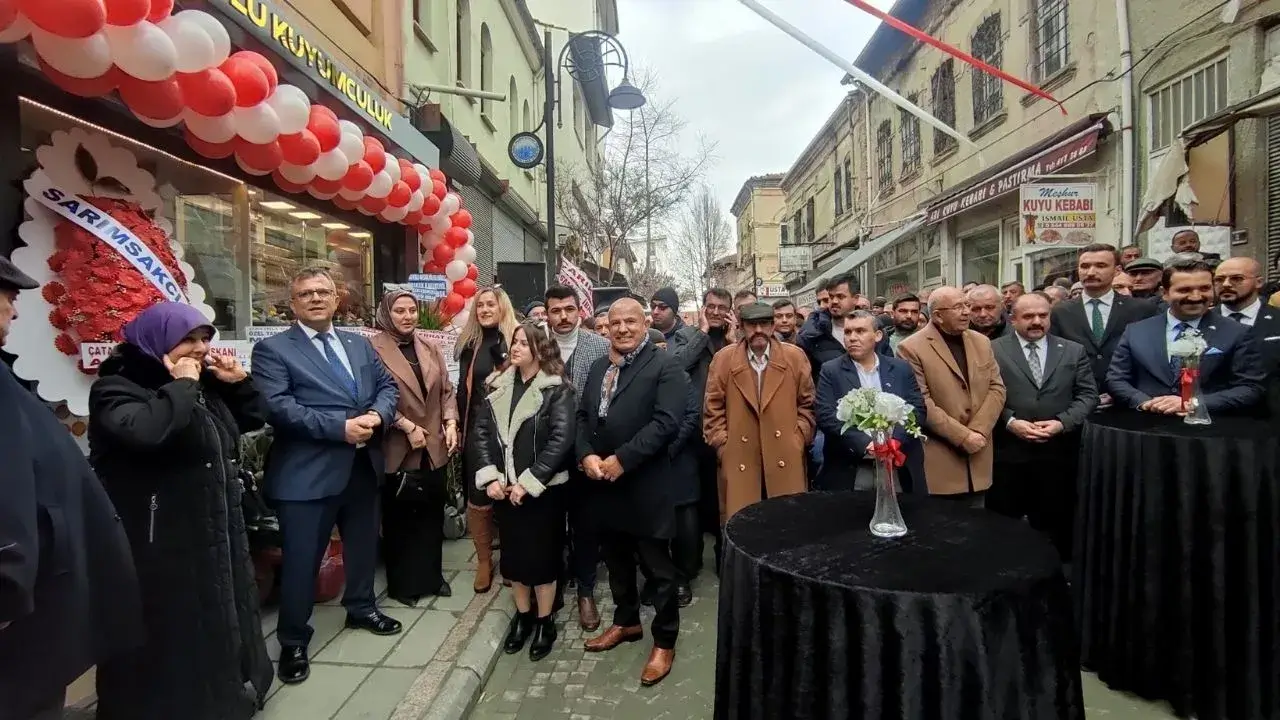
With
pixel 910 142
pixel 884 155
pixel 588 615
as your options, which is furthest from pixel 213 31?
pixel 884 155

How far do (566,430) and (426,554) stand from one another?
149 centimetres

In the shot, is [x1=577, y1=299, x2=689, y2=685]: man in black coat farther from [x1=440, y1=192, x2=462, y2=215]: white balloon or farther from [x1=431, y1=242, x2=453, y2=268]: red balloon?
[x1=431, y1=242, x2=453, y2=268]: red balloon

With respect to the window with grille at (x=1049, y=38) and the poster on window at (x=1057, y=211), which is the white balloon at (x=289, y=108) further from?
the window with grille at (x=1049, y=38)

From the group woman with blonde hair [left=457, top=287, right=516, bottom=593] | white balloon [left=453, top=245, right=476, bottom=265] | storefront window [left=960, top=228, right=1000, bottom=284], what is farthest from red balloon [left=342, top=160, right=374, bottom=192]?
storefront window [left=960, top=228, right=1000, bottom=284]

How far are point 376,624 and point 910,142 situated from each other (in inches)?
664

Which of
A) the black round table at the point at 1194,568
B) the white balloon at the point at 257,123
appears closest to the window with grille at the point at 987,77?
the black round table at the point at 1194,568

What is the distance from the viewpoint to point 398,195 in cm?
586

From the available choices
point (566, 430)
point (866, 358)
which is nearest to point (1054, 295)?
point (866, 358)

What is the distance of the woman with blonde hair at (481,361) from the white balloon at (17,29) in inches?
100

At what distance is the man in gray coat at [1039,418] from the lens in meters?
4.16

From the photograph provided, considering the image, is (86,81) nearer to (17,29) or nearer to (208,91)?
(17,29)

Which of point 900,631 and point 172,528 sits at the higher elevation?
point 172,528

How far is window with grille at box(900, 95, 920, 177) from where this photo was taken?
1627 centimetres

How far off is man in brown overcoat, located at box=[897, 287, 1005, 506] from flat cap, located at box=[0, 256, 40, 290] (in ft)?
13.3
